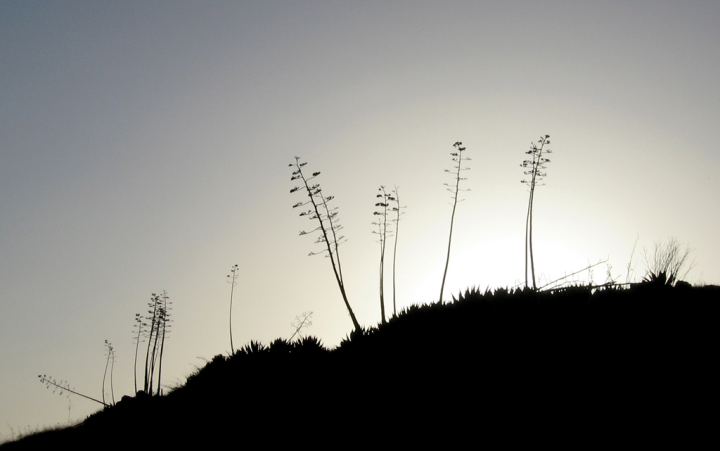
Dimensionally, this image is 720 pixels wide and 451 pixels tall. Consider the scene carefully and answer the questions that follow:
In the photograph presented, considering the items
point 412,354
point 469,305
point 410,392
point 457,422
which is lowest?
point 457,422

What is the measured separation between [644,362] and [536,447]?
76.0 inches

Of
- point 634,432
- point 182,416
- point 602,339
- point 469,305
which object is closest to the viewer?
point 634,432

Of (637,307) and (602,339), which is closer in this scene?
(602,339)

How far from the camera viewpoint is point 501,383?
6.71 meters

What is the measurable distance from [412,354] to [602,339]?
116 inches

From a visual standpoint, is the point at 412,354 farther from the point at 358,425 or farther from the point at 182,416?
the point at 182,416

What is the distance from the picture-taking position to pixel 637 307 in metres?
7.34

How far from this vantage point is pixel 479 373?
7051 mm

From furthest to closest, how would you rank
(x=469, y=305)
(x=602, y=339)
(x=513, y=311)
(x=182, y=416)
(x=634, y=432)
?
(x=182, y=416)
(x=469, y=305)
(x=513, y=311)
(x=602, y=339)
(x=634, y=432)

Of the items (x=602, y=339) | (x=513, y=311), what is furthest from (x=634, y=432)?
(x=513, y=311)

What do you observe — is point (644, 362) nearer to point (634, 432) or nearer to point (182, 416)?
point (634, 432)

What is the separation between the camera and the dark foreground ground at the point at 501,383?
18.9ft

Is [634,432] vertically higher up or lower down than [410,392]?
lower down

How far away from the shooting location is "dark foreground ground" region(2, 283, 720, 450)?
18.9 feet
